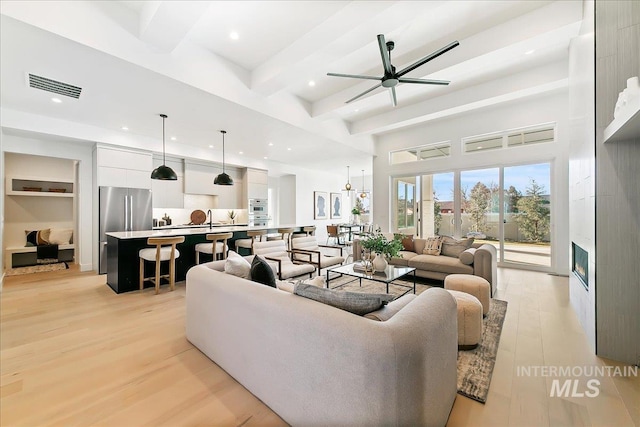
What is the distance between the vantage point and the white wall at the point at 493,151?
5.01 metres

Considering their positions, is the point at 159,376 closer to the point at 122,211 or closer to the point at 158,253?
the point at 158,253

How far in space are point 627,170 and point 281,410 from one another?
10.8 ft

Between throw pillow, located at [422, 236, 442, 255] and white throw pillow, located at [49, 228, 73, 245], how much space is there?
328 inches

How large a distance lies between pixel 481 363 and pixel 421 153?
5.74 metres

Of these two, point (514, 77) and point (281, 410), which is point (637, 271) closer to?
point (281, 410)

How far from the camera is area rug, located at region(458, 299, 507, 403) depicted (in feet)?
5.99

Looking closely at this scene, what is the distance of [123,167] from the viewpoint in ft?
18.5

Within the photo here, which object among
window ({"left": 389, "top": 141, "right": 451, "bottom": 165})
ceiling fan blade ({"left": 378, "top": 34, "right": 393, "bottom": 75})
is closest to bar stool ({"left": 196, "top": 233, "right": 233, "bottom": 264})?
ceiling fan blade ({"left": 378, "top": 34, "right": 393, "bottom": 75})

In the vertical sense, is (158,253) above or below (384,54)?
below

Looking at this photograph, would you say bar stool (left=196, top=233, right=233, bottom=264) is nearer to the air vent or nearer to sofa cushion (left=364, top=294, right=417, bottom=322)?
the air vent

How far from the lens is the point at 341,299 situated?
152cm

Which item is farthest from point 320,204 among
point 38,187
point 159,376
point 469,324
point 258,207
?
point 159,376

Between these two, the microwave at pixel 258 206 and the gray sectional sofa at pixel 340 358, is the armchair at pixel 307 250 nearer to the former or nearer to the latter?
the gray sectional sofa at pixel 340 358

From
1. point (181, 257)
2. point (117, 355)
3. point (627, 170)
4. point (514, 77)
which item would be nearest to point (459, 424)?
point (627, 170)
